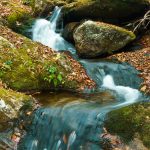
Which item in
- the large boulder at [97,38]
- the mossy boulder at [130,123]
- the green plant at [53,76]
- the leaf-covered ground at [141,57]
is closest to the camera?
the mossy boulder at [130,123]

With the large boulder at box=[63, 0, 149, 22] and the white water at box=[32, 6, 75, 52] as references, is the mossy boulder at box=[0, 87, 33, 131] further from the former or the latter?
the large boulder at box=[63, 0, 149, 22]

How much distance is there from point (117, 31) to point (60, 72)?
3242mm

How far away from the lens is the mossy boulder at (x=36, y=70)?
11.6 metres

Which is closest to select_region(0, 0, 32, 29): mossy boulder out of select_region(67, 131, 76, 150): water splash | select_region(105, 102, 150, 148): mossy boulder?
select_region(67, 131, 76, 150): water splash

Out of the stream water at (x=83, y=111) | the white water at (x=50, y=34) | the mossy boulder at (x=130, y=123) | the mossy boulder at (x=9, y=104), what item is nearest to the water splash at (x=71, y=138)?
the stream water at (x=83, y=111)

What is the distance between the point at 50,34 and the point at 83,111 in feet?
24.1

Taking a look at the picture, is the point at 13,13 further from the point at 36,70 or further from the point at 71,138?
the point at 71,138

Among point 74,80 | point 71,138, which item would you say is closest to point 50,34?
point 74,80

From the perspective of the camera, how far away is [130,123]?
876cm

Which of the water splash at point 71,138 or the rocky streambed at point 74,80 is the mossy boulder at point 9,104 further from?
the water splash at point 71,138

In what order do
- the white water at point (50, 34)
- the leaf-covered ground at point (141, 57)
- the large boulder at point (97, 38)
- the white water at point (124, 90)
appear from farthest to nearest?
1. the white water at point (50, 34)
2. the large boulder at point (97, 38)
3. the leaf-covered ground at point (141, 57)
4. the white water at point (124, 90)

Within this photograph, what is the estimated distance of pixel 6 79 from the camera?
11.4 meters

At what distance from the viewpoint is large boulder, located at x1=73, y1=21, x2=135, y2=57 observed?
14047mm

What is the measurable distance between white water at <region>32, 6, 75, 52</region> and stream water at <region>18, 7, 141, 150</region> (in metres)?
2.58
